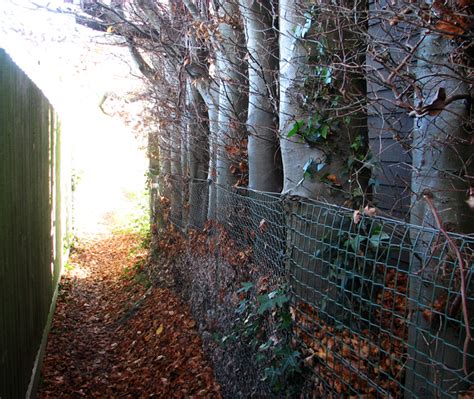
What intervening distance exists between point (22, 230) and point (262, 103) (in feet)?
8.24

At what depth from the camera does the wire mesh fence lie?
1986 millimetres

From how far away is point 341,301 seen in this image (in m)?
2.84

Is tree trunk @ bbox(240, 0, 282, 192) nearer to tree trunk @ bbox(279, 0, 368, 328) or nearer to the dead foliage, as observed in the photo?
tree trunk @ bbox(279, 0, 368, 328)

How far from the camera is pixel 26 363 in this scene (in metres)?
3.76

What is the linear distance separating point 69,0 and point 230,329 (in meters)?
5.81

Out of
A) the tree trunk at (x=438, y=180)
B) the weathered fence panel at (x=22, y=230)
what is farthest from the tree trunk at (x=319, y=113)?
the weathered fence panel at (x=22, y=230)

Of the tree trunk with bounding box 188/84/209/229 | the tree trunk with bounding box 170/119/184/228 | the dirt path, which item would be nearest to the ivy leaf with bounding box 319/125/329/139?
the dirt path

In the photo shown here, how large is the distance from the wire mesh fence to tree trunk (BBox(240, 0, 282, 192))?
43cm

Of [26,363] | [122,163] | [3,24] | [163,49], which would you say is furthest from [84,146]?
[26,363]

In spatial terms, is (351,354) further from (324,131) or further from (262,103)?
(262,103)

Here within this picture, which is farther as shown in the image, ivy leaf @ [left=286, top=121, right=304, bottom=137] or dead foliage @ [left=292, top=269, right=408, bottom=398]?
ivy leaf @ [left=286, top=121, right=304, bottom=137]

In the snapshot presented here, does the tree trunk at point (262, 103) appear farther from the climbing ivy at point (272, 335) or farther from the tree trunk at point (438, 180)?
→ the tree trunk at point (438, 180)

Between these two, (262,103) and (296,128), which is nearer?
(296,128)

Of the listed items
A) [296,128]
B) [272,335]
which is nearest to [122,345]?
[272,335]
